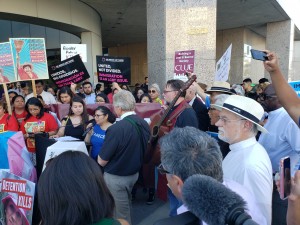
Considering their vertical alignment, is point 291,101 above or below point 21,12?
below

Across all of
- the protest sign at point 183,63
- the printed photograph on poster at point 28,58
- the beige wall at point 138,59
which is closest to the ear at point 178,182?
the printed photograph on poster at point 28,58

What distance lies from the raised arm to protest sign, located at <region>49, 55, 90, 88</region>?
455 centimetres

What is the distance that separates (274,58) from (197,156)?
1063mm

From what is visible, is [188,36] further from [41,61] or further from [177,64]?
[41,61]

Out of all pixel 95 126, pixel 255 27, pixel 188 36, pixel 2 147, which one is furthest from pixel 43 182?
pixel 255 27

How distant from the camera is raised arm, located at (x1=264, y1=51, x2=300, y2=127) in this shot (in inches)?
70.6

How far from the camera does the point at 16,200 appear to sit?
95.7 inches

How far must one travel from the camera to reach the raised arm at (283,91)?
5.89 ft

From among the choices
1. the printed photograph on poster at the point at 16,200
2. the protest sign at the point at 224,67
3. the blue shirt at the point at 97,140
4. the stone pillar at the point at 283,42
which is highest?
the stone pillar at the point at 283,42

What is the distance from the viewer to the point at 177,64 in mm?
5957

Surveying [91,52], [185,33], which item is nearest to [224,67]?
[185,33]

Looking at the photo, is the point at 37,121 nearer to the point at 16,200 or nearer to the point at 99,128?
the point at 99,128

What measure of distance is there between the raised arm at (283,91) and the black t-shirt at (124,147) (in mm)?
1559

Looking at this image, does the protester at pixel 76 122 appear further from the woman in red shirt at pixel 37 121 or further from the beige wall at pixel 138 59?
the beige wall at pixel 138 59
